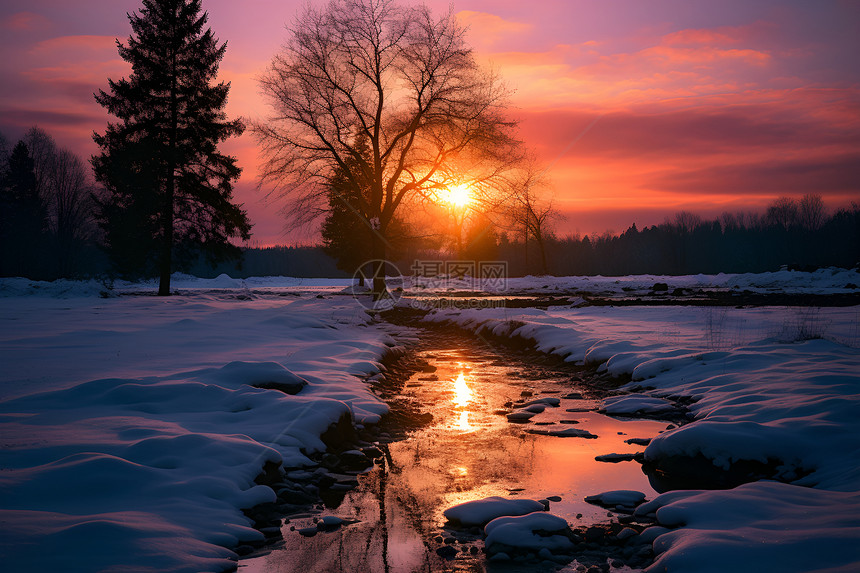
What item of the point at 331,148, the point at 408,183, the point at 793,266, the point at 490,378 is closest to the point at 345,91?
the point at 331,148

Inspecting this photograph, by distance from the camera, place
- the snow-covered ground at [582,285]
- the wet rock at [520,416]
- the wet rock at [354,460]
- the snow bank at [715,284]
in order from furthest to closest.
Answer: the snow bank at [715,284]
the snow-covered ground at [582,285]
the wet rock at [520,416]
the wet rock at [354,460]

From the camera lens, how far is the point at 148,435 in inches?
199

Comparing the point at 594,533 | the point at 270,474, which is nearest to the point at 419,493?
the point at 270,474

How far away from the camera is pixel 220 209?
25.1 meters

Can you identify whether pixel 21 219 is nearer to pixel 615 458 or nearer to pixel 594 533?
pixel 615 458

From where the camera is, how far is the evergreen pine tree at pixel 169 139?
910 inches

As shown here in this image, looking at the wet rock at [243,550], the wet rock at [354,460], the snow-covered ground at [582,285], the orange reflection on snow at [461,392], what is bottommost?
the wet rock at [354,460]

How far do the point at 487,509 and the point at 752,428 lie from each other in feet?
10.4

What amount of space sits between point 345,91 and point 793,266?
38.0 metres

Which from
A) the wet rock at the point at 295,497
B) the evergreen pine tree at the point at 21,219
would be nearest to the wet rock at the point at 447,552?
the wet rock at the point at 295,497

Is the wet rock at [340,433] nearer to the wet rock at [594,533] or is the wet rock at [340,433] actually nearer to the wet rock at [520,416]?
the wet rock at [520,416]

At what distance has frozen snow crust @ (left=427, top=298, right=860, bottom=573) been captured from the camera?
3.22 meters

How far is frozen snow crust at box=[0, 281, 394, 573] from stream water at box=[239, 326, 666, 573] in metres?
0.65

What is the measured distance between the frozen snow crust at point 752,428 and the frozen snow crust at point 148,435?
340cm
